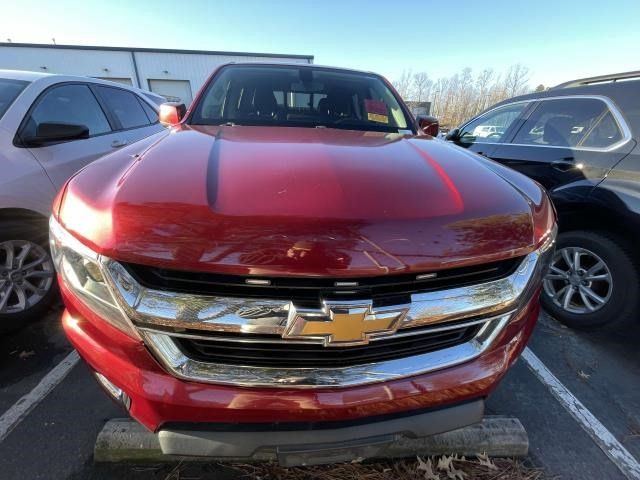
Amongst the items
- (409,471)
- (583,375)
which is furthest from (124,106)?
(583,375)

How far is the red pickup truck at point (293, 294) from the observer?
106cm

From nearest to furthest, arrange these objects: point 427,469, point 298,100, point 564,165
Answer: point 427,469
point 298,100
point 564,165

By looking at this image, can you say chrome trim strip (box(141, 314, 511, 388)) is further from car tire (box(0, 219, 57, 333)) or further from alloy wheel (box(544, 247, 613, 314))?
alloy wheel (box(544, 247, 613, 314))

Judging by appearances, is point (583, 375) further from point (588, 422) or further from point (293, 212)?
point (293, 212)

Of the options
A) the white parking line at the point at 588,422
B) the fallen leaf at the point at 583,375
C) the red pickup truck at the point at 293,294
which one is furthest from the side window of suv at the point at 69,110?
the fallen leaf at the point at 583,375

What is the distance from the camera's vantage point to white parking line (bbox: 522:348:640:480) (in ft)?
6.00

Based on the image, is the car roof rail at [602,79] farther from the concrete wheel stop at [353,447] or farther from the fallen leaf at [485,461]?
the fallen leaf at [485,461]

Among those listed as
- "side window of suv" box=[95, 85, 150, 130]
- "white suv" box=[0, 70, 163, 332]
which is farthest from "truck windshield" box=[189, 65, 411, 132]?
"side window of suv" box=[95, 85, 150, 130]

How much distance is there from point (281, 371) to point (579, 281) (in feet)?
9.52

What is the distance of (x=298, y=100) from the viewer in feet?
8.51

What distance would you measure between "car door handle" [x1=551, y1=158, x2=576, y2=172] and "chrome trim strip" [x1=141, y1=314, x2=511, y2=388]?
2.64 m

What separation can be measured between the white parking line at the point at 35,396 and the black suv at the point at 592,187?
379 cm

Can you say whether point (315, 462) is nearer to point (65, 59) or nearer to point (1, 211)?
point (1, 211)

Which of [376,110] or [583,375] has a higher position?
[376,110]
